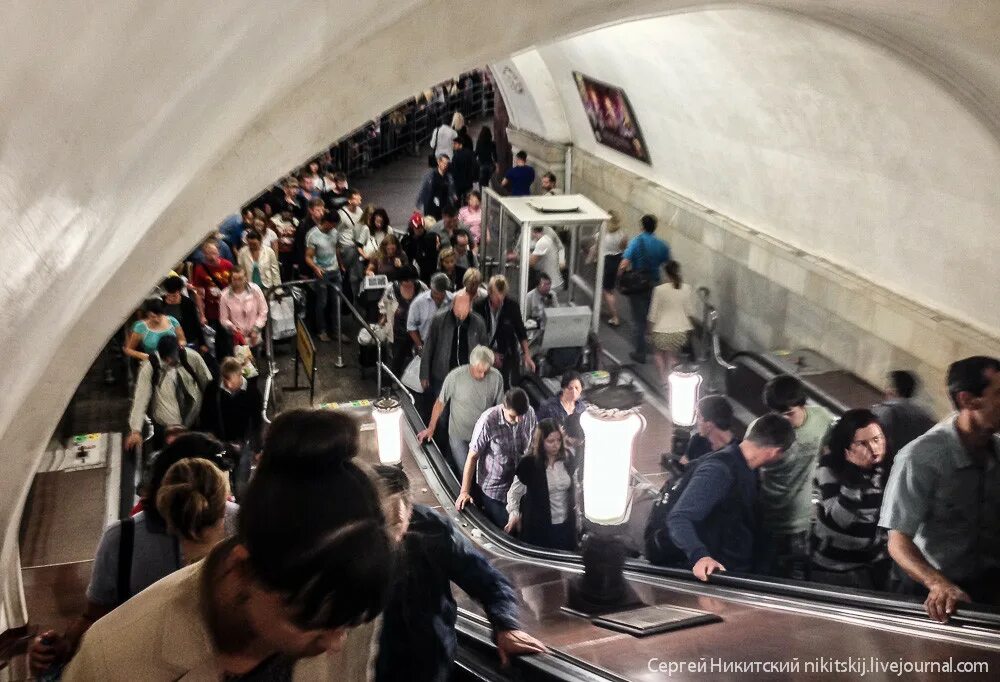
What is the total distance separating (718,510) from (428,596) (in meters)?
1.77

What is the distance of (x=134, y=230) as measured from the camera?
8.61ft

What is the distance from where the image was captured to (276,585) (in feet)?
3.51

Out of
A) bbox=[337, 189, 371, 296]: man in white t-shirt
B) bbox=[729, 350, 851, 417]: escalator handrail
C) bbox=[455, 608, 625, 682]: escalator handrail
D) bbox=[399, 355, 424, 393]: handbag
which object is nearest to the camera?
bbox=[455, 608, 625, 682]: escalator handrail

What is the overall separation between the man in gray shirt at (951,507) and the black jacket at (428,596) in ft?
6.61

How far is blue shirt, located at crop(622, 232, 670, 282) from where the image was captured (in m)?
9.48

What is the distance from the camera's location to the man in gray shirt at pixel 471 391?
19.6ft

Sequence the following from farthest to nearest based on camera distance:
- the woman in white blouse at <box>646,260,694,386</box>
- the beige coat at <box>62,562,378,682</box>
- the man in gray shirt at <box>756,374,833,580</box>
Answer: the woman in white blouse at <box>646,260,694,386</box> < the man in gray shirt at <box>756,374,833,580</box> < the beige coat at <box>62,562,378,682</box>

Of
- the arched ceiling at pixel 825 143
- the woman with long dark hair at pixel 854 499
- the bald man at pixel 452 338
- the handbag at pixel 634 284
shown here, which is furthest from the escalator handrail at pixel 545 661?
the handbag at pixel 634 284

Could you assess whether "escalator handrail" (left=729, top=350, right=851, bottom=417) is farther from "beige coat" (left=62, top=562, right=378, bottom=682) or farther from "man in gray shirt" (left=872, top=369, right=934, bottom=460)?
"beige coat" (left=62, top=562, right=378, bottom=682)

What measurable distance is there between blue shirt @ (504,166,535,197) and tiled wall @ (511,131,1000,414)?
1.37m

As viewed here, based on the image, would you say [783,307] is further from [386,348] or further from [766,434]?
[766,434]

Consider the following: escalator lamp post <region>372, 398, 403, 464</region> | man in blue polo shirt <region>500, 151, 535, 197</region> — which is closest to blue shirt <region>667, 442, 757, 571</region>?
escalator lamp post <region>372, 398, 403, 464</region>

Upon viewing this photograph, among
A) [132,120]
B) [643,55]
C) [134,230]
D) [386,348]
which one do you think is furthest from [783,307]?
[132,120]

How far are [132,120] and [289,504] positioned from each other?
67 cm
